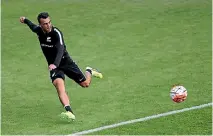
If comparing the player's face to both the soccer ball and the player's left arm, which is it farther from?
the soccer ball

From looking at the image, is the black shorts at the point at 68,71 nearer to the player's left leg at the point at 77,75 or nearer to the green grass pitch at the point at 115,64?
the player's left leg at the point at 77,75

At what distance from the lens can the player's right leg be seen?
1080 cm

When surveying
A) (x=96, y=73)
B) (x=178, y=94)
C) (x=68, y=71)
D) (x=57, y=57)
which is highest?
(x=57, y=57)

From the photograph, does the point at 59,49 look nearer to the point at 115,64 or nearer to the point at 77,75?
the point at 77,75

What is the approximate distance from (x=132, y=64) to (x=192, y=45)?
2.20 meters

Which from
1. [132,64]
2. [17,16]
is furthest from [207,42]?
[17,16]

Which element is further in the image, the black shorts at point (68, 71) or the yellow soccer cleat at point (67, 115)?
the black shorts at point (68, 71)

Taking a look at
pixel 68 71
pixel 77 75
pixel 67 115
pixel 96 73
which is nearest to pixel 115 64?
pixel 96 73

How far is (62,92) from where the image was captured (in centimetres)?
1115

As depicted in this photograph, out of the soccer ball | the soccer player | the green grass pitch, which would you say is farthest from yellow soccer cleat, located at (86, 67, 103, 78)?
the soccer ball

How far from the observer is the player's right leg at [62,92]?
35.4ft

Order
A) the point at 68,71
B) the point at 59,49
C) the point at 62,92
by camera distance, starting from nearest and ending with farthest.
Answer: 1. the point at 62,92
2. the point at 59,49
3. the point at 68,71

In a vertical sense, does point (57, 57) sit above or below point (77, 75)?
above

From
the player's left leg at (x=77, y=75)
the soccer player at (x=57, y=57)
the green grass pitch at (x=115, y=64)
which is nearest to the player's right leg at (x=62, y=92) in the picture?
the soccer player at (x=57, y=57)
